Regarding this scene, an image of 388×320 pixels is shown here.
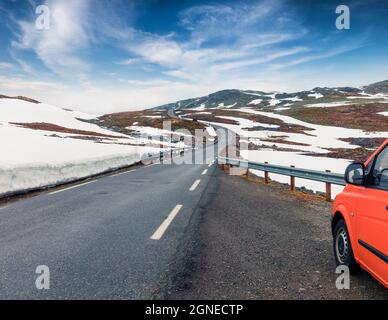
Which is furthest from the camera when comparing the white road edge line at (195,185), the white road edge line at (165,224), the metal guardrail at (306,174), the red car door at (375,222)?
the white road edge line at (195,185)

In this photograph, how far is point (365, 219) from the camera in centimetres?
375

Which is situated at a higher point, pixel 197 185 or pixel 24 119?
pixel 24 119

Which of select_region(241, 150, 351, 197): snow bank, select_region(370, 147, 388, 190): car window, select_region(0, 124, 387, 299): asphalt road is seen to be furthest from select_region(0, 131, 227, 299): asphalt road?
select_region(241, 150, 351, 197): snow bank

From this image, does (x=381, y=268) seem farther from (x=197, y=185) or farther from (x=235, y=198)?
(x=197, y=185)

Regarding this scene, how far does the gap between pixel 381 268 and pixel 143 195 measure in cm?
776

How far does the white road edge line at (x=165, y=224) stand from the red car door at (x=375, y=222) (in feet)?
10.7

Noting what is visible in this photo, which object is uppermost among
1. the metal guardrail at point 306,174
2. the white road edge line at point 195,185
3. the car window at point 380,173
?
the car window at point 380,173

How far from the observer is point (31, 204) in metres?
8.95

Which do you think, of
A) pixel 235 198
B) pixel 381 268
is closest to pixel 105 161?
pixel 235 198

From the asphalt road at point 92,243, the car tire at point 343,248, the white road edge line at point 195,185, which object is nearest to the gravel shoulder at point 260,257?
the car tire at point 343,248

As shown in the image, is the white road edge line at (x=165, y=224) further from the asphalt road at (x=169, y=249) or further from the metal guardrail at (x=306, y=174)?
the metal guardrail at (x=306, y=174)

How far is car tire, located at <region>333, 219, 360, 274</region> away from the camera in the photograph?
432 cm

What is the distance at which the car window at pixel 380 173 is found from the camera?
3.69 metres
